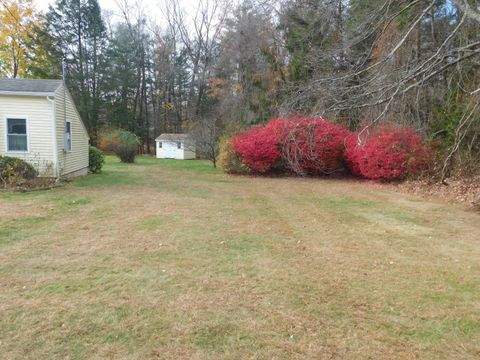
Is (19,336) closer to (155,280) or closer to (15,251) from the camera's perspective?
(155,280)

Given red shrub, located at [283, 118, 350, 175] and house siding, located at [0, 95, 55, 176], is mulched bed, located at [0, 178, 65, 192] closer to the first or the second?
house siding, located at [0, 95, 55, 176]

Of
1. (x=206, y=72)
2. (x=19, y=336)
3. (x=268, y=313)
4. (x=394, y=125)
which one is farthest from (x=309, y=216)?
(x=206, y=72)

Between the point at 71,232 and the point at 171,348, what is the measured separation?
3.75 metres

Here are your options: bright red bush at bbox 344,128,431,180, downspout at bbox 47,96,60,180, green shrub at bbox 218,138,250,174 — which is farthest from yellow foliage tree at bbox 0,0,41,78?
bright red bush at bbox 344,128,431,180

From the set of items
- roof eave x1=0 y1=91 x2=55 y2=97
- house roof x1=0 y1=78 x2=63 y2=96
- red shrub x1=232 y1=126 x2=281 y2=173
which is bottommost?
red shrub x1=232 y1=126 x2=281 y2=173

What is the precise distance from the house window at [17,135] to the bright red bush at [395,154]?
11.2 metres

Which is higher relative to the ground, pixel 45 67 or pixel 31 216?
pixel 45 67

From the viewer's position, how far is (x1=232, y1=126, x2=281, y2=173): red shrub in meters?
13.8

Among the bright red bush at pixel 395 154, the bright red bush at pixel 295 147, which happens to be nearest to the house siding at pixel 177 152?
the bright red bush at pixel 295 147

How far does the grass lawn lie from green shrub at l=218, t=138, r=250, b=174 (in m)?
7.74

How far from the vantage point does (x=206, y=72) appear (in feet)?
104

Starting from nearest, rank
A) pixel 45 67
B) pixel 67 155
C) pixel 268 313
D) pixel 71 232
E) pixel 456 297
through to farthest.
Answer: pixel 268 313 → pixel 456 297 → pixel 71 232 → pixel 67 155 → pixel 45 67

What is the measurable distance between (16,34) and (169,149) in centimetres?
1435

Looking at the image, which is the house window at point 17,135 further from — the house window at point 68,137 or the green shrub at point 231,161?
the green shrub at point 231,161
